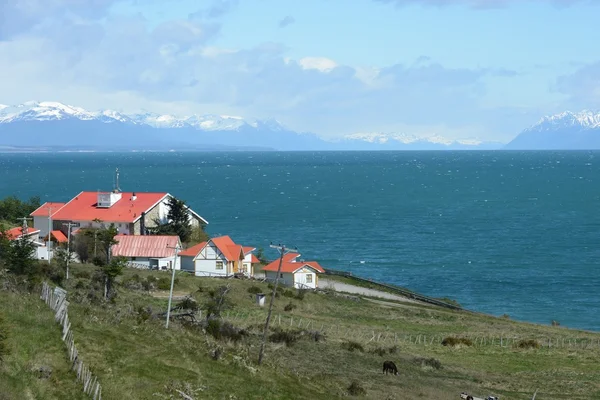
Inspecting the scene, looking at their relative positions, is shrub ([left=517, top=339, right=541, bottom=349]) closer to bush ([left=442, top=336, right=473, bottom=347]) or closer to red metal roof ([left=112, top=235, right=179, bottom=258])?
bush ([left=442, top=336, right=473, bottom=347])

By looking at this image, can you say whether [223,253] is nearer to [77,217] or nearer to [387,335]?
[77,217]

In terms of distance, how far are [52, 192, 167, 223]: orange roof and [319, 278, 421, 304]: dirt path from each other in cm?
1866

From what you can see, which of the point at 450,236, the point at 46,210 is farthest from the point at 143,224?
the point at 450,236

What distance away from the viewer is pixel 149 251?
71938mm

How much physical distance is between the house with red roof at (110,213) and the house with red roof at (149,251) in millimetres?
5495

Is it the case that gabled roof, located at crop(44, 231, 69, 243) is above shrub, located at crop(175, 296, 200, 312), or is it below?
above

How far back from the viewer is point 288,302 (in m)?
61.3

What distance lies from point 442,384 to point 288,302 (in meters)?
27.4

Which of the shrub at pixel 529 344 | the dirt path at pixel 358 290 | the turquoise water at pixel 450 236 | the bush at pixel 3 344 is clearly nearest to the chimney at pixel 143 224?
the dirt path at pixel 358 290

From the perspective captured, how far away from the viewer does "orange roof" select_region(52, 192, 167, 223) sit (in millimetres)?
80000

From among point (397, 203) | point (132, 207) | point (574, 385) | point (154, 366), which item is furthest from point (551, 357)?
point (397, 203)

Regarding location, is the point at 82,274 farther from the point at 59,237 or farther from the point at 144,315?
the point at 144,315

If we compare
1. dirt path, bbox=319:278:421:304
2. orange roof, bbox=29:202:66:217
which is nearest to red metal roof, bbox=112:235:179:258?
orange roof, bbox=29:202:66:217

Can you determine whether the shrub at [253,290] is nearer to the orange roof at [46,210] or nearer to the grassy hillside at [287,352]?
the grassy hillside at [287,352]
